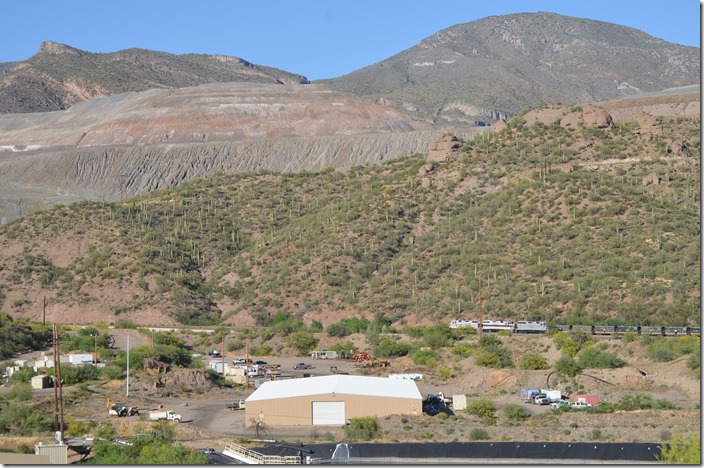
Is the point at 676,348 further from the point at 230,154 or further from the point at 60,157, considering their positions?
the point at 60,157

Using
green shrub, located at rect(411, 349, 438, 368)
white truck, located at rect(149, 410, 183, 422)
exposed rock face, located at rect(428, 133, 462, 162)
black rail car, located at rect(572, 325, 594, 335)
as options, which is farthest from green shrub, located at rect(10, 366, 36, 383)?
exposed rock face, located at rect(428, 133, 462, 162)

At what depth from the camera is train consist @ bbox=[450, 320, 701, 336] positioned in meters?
75.4

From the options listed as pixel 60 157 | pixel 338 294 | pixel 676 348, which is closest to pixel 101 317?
pixel 338 294

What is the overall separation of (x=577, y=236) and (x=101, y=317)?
3443cm

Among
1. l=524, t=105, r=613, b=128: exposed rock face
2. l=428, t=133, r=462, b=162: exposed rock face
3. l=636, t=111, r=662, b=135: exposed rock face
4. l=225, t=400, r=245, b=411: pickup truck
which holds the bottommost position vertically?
l=225, t=400, r=245, b=411: pickup truck

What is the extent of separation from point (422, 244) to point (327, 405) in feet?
160

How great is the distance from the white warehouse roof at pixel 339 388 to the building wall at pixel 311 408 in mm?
357

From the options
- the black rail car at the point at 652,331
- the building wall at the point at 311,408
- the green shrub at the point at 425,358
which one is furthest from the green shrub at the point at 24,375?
the black rail car at the point at 652,331

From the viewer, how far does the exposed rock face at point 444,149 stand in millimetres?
118250

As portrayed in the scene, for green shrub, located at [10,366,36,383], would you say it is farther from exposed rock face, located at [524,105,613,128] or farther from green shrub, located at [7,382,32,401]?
exposed rock face, located at [524,105,613,128]

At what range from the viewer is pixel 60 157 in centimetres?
16800

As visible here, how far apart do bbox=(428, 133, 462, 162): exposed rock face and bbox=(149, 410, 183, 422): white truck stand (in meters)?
63.2

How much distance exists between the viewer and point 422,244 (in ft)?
340

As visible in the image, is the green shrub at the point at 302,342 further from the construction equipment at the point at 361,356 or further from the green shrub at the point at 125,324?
the green shrub at the point at 125,324
